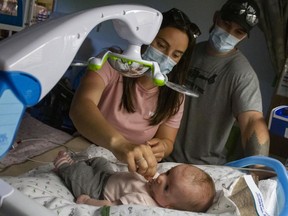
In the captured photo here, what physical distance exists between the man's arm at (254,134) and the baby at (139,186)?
357 mm

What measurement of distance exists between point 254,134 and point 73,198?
29.6 inches

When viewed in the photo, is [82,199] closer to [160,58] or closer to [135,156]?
[135,156]

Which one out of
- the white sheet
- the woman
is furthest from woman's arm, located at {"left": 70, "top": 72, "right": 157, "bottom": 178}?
the white sheet

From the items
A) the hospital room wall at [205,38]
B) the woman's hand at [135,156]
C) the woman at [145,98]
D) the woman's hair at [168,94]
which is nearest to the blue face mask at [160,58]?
the woman at [145,98]

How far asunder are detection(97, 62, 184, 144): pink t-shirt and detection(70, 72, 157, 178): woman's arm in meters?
0.11

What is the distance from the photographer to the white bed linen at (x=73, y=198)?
82 centimetres

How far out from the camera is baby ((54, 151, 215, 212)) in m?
1.00

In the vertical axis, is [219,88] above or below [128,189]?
above

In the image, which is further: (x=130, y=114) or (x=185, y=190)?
(x=130, y=114)

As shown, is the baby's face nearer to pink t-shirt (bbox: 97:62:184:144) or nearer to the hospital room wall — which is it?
pink t-shirt (bbox: 97:62:184:144)

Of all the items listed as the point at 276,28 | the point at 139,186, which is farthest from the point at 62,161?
the point at 276,28

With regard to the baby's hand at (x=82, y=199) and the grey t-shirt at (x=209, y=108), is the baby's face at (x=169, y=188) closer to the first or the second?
the baby's hand at (x=82, y=199)

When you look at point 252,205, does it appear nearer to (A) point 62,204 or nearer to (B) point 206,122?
(A) point 62,204

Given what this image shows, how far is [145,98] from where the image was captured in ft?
4.50
